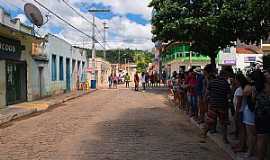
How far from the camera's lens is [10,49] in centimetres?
2323

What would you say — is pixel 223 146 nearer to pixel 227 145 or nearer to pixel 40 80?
pixel 227 145

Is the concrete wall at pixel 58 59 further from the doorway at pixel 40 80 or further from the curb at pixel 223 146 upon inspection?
the curb at pixel 223 146

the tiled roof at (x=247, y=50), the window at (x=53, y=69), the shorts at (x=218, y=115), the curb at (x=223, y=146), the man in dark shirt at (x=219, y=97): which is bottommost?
the curb at (x=223, y=146)

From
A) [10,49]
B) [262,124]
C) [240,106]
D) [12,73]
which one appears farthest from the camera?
[12,73]

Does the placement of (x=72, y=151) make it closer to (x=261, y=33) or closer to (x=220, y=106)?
(x=220, y=106)

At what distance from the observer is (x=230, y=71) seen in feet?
36.1

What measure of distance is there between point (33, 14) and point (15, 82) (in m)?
3.98

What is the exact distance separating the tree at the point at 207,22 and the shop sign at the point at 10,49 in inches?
373

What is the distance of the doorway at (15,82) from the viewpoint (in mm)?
23688

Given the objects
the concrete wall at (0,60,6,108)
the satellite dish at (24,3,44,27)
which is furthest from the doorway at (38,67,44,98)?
the concrete wall at (0,60,6,108)

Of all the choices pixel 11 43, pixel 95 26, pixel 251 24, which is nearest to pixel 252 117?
pixel 11 43

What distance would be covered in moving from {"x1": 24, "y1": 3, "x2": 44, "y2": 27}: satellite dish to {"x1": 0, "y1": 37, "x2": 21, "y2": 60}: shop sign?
79.7 inches

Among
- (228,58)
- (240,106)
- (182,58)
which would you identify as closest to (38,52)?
(240,106)

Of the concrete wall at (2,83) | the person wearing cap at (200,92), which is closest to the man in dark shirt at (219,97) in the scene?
the person wearing cap at (200,92)
